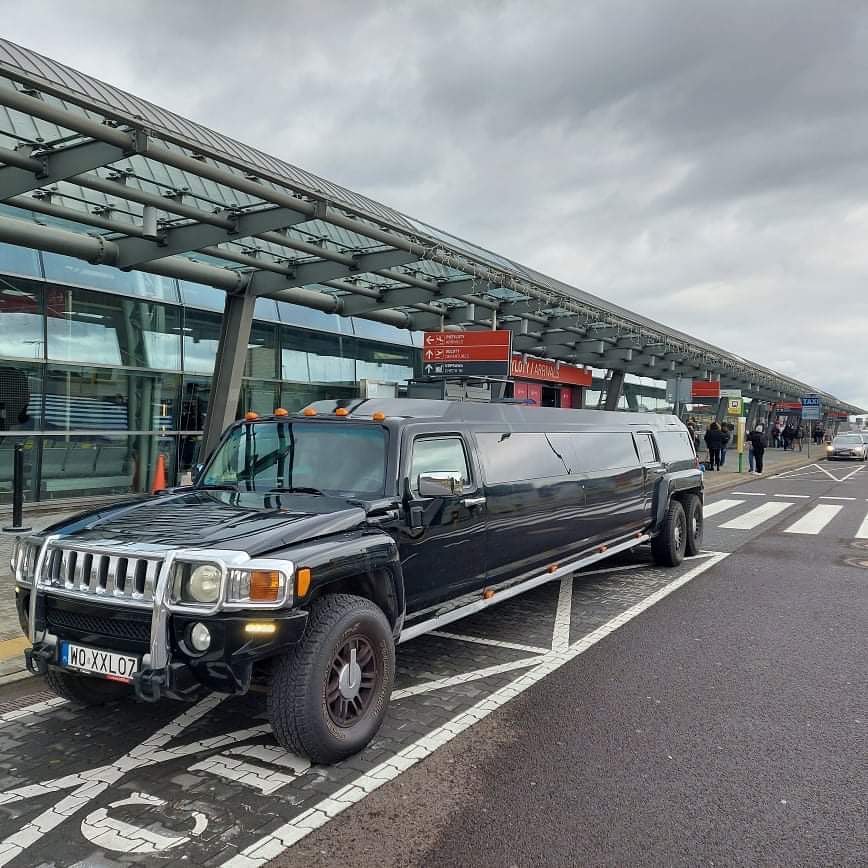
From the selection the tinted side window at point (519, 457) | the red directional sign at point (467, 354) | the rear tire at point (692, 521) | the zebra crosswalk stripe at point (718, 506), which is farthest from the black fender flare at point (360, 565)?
the zebra crosswalk stripe at point (718, 506)

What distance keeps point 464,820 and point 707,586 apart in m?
5.82

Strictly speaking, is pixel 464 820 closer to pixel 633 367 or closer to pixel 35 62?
pixel 35 62

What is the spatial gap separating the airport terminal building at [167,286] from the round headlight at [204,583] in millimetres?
4435

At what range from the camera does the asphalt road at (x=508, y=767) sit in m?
3.05

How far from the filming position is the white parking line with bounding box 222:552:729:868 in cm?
302

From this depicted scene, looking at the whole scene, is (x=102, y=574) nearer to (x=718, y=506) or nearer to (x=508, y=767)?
(x=508, y=767)

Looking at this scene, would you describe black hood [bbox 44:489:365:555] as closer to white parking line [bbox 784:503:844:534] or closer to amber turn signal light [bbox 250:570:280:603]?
amber turn signal light [bbox 250:570:280:603]

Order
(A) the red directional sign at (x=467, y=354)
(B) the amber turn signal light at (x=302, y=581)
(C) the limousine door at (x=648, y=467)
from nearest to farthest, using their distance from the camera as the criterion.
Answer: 1. (B) the amber turn signal light at (x=302, y=581)
2. (C) the limousine door at (x=648, y=467)
3. (A) the red directional sign at (x=467, y=354)

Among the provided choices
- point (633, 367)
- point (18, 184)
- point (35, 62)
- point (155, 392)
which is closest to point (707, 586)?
point (18, 184)

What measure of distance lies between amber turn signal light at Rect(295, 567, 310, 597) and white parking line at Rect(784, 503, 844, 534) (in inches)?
449

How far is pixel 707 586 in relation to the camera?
8.28 meters

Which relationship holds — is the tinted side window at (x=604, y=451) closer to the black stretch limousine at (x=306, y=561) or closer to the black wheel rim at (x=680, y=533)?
the black stretch limousine at (x=306, y=561)

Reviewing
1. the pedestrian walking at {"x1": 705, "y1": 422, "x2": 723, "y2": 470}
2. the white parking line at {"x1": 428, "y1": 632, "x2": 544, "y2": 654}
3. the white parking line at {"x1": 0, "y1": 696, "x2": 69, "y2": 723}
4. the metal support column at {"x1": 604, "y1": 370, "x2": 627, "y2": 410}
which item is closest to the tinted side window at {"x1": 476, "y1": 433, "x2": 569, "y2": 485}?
the white parking line at {"x1": 428, "y1": 632, "x2": 544, "y2": 654}

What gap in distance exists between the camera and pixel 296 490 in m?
4.76
